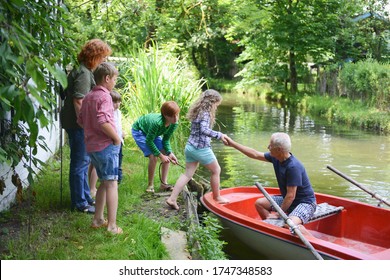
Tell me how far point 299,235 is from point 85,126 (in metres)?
2.17

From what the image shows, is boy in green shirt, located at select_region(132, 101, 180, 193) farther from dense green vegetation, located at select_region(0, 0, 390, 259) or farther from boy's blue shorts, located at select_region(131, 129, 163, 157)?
dense green vegetation, located at select_region(0, 0, 390, 259)

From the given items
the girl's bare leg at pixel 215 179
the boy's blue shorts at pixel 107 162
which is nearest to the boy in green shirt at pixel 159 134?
the girl's bare leg at pixel 215 179

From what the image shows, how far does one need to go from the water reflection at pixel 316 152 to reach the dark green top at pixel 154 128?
3.24 meters

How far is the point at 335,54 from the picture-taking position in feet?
88.5

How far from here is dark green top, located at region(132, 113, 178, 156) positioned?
6.24 metres

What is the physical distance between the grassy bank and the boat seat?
0.97 m

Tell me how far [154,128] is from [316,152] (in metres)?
8.07

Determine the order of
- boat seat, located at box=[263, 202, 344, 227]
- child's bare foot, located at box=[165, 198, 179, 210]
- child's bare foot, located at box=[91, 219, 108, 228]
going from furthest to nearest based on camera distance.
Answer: child's bare foot, located at box=[165, 198, 179, 210] < boat seat, located at box=[263, 202, 344, 227] < child's bare foot, located at box=[91, 219, 108, 228]

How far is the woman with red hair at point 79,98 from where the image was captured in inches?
200

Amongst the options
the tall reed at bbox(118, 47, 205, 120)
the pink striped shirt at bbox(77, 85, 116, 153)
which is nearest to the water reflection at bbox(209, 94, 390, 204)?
the tall reed at bbox(118, 47, 205, 120)

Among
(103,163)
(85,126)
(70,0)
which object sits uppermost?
(70,0)

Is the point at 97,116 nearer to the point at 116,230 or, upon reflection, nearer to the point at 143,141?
the point at 116,230

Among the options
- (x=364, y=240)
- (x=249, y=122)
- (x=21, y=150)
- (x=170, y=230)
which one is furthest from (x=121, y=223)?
(x=249, y=122)
